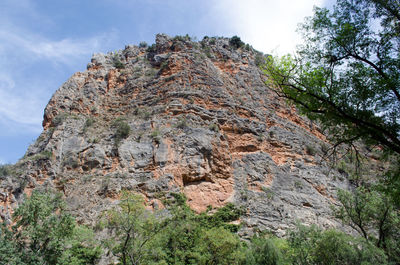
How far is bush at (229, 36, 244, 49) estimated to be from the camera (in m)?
40.3

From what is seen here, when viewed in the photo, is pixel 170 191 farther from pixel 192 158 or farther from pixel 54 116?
pixel 54 116

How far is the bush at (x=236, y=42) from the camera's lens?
132 feet

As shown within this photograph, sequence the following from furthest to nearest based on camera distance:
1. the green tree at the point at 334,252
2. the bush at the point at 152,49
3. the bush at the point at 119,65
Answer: the bush at the point at 152,49
the bush at the point at 119,65
the green tree at the point at 334,252

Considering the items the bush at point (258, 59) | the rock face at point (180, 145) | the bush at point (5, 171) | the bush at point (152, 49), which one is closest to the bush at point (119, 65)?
the rock face at point (180, 145)

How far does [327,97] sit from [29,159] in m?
22.1

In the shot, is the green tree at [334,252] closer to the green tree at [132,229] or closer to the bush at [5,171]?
the green tree at [132,229]

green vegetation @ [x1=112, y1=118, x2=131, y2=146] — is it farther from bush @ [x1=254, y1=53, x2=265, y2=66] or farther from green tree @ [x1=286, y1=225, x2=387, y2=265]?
bush @ [x1=254, y1=53, x2=265, y2=66]

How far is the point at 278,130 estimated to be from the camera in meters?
29.5

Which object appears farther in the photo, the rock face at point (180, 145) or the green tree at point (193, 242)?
the rock face at point (180, 145)

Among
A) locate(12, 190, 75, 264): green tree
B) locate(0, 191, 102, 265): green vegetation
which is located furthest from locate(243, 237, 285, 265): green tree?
locate(12, 190, 75, 264): green tree

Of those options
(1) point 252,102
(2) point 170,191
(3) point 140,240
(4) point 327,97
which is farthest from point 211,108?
(4) point 327,97

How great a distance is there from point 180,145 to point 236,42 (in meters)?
22.0

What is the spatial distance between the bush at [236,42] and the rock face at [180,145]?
6089mm

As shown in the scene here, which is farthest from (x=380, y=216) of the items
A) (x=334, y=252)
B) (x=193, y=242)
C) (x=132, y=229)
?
(x=132, y=229)
